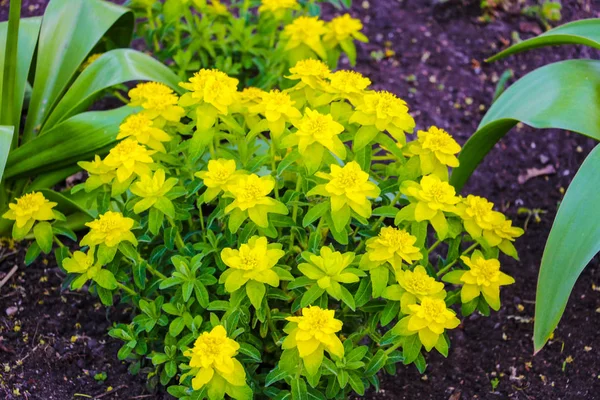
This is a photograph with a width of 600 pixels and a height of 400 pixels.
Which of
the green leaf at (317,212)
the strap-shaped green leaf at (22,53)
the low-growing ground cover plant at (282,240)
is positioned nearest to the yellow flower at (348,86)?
the low-growing ground cover plant at (282,240)

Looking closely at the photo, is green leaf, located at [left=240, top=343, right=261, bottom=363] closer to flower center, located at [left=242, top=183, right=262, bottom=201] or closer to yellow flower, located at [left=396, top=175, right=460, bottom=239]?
flower center, located at [left=242, top=183, right=262, bottom=201]

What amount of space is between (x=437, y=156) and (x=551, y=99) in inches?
19.0

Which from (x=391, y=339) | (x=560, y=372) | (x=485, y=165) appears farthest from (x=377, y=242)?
(x=485, y=165)

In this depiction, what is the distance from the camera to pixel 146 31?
106 inches

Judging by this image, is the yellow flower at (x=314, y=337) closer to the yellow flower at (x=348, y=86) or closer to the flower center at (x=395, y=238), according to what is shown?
the flower center at (x=395, y=238)

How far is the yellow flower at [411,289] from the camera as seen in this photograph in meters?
1.64

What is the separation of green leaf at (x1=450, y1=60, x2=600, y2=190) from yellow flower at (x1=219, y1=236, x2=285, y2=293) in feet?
2.81

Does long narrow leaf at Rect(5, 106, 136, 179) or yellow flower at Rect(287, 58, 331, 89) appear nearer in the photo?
yellow flower at Rect(287, 58, 331, 89)

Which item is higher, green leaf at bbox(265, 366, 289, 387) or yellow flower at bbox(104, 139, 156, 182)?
yellow flower at bbox(104, 139, 156, 182)

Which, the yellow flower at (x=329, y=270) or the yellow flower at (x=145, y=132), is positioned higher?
the yellow flower at (x=145, y=132)

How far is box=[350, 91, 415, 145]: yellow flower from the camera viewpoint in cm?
175

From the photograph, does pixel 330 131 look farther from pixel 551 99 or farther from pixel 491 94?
pixel 491 94

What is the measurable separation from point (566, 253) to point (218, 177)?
34.0 inches

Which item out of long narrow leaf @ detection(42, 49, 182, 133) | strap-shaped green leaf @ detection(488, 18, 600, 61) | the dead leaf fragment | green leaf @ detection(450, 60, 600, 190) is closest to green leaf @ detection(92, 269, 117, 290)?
long narrow leaf @ detection(42, 49, 182, 133)
